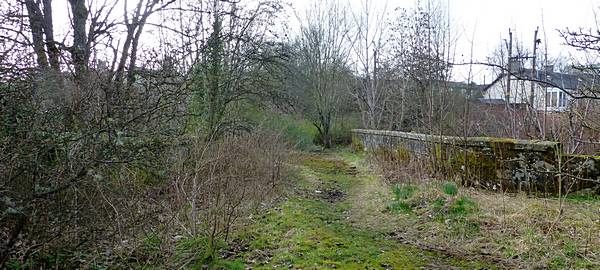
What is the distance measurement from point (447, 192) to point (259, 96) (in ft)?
27.3

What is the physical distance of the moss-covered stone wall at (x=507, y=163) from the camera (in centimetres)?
709

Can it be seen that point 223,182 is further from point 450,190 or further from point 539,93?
point 539,93

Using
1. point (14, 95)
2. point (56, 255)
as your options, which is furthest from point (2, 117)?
point (56, 255)

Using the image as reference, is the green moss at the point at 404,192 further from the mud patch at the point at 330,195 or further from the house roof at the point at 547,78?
the house roof at the point at 547,78

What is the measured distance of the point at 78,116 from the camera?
4.31 metres

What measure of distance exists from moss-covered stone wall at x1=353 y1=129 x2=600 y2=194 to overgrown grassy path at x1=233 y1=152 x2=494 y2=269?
5.88 ft

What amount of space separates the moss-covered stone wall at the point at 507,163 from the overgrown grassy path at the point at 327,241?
5.88 feet

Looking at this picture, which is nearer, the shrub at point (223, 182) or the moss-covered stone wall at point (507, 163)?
the shrub at point (223, 182)

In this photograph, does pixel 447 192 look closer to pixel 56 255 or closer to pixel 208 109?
pixel 56 255

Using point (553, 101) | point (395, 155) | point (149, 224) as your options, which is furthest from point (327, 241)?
point (553, 101)

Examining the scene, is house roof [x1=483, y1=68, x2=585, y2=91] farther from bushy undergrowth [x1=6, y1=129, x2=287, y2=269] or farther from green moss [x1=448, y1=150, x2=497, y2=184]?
bushy undergrowth [x1=6, y1=129, x2=287, y2=269]

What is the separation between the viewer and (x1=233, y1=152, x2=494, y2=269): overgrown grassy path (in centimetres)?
484

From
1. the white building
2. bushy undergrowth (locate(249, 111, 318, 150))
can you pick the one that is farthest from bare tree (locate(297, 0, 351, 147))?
the white building

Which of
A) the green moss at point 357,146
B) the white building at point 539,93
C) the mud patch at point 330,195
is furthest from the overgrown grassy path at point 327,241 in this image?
the green moss at point 357,146
